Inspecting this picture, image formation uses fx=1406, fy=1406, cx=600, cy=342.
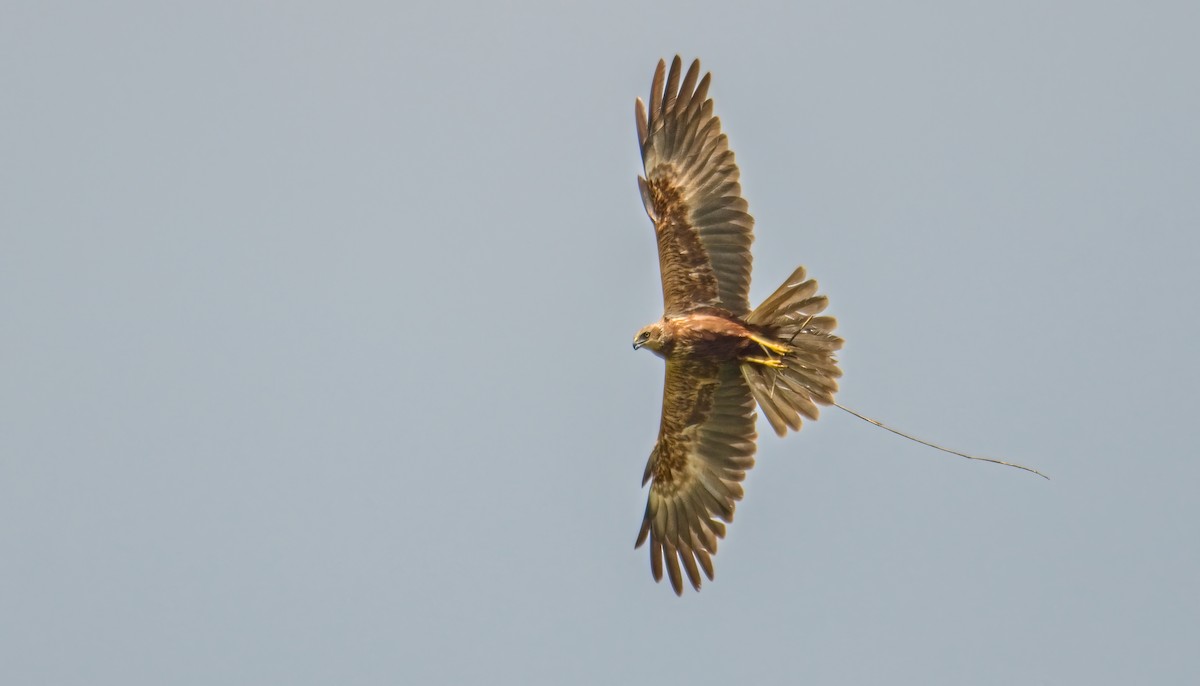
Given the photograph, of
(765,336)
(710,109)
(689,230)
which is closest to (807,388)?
(765,336)

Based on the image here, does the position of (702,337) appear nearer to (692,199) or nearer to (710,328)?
(710,328)

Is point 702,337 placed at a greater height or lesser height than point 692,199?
lesser

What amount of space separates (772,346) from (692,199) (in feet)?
4.67

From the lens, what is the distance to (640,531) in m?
13.0

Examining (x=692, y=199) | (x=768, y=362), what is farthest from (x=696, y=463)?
(x=692, y=199)

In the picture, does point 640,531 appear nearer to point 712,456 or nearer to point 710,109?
point 712,456

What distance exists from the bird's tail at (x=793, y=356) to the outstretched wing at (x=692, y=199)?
13.5 inches

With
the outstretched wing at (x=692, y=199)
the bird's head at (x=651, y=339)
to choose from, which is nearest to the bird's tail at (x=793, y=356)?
the outstretched wing at (x=692, y=199)

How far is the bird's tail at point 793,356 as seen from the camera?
11453 mm

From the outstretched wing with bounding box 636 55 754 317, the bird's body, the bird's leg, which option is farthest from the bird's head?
the bird's leg

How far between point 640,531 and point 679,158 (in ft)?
11.4

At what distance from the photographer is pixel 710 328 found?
11680mm

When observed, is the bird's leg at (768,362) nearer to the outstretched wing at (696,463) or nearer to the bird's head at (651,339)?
the outstretched wing at (696,463)

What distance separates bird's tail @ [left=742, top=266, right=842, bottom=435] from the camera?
37.6ft
